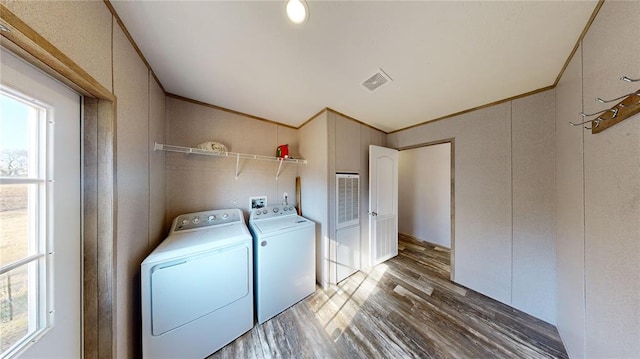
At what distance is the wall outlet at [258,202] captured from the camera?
2.17m

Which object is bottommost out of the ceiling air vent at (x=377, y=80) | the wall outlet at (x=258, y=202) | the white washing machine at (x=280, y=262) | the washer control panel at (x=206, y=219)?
the white washing machine at (x=280, y=262)

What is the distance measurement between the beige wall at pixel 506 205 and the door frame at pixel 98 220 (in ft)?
10.2

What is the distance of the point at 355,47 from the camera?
1.12m

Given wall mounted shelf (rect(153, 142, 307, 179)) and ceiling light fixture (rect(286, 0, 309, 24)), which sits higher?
ceiling light fixture (rect(286, 0, 309, 24))

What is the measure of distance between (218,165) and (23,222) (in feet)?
4.50

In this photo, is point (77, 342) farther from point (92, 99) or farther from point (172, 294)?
point (92, 99)

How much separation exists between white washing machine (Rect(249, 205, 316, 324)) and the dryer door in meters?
0.16

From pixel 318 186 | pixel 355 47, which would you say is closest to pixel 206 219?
pixel 318 186

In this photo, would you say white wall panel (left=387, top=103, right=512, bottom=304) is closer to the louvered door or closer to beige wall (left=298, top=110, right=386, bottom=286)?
beige wall (left=298, top=110, right=386, bottom=286)

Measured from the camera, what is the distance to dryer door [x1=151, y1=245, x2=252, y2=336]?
3.73 ft

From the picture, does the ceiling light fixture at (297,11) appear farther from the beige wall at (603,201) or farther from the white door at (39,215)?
the beige wall at (603,201)

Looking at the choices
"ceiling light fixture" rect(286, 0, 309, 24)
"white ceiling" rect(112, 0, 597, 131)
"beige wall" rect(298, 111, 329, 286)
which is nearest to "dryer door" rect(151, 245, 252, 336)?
"beige wall" rect(298, 111, 329, 286)

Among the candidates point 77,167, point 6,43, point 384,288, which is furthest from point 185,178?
point 384,288

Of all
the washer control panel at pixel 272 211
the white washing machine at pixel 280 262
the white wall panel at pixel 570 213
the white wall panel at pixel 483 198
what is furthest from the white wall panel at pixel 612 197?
the washer control panel at pixel 272 211
